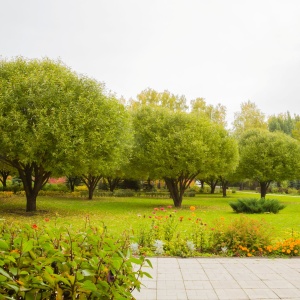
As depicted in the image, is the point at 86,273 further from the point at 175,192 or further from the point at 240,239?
the point at 175,192

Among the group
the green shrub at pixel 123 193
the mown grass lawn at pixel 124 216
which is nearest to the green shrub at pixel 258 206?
the mown grass lawn at pixel 124 216

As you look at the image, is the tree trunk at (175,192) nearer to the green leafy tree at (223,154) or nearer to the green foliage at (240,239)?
the green leafy tree at (223,154)

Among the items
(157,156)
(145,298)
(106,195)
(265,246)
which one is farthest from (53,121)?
(106,195)

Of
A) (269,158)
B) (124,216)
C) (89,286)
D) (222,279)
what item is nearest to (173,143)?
(124,216)

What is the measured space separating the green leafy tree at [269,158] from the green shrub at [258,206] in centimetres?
983

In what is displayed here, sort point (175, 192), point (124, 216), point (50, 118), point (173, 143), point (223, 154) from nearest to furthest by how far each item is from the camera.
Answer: point (50, 118)
point (124, 216)
point (173, 143)
point (223, 154)
point (175, 192)

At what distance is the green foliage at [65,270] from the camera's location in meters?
2.19

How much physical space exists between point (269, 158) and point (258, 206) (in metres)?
11.5

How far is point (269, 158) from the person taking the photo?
33.5 m

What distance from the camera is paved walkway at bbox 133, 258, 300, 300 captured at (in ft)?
18.2

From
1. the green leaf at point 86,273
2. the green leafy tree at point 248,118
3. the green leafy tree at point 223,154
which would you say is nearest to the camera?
the green leaf at point 86,273

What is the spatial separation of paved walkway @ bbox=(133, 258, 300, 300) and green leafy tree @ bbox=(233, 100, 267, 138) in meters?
50.2

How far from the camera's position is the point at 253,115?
57.9 metres

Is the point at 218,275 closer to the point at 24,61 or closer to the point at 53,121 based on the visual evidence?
the point at 53,121
